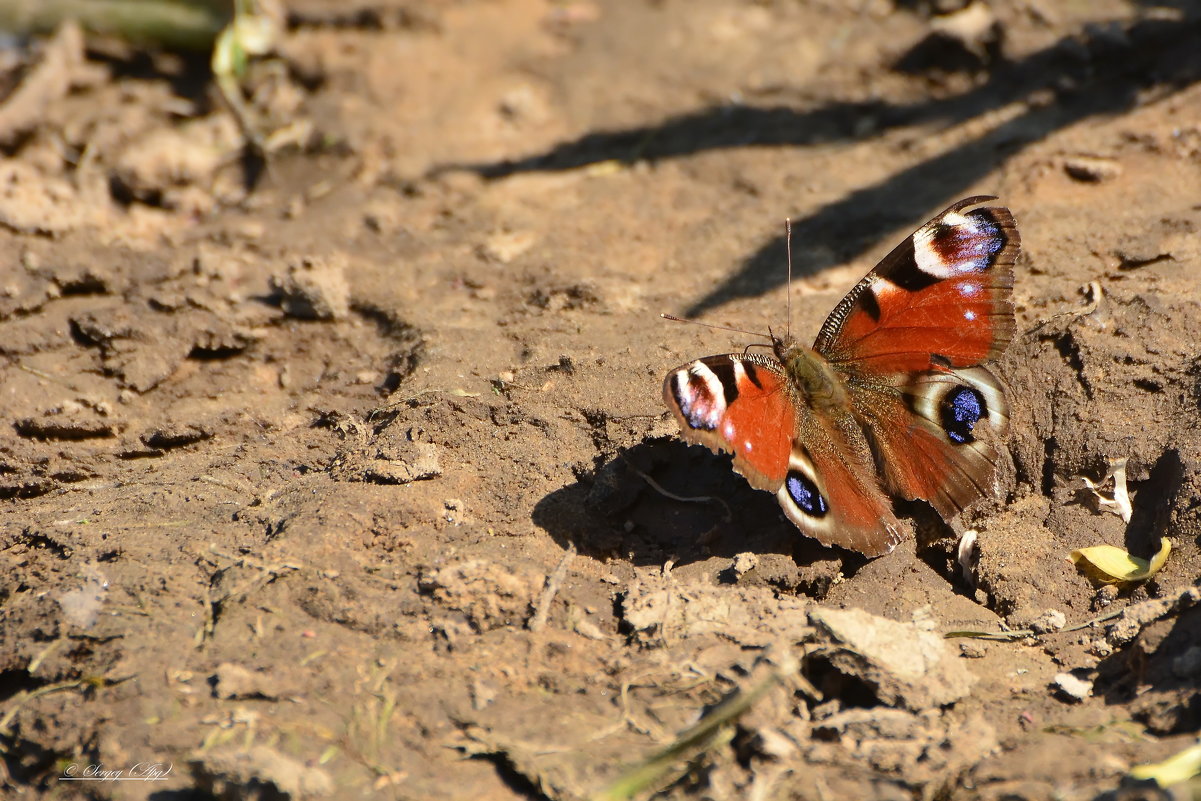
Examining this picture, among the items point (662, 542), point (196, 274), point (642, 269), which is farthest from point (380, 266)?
point (662, 542)

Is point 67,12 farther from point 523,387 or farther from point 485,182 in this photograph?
point 523,387

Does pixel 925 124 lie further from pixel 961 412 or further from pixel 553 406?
pixel 553 406

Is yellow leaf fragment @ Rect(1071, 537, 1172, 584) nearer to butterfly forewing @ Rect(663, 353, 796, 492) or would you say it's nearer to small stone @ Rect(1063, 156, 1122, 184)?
butterfly forewing @ Rect(663, 353, 796, 492)

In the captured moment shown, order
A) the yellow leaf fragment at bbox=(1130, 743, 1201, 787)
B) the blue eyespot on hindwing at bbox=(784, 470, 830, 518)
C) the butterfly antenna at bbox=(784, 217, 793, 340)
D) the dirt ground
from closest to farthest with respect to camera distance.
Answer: the yellow leaf fragment at bbox=(1130, 743, 1201, 787)
the dirt ground
the blue eyespot on hindwing at bbox=(784, 470, 830, 518)
the butterfly antenna at bbox=(784, 217, 793, 340)

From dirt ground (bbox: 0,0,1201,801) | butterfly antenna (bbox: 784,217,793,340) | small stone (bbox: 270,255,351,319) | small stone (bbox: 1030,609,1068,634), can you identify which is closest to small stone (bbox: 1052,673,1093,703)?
dirt ground (bbox: 0,0,1201,801)

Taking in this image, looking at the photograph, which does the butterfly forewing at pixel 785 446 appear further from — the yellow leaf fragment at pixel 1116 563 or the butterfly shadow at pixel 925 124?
the butterfly shadow at pixel 925 124

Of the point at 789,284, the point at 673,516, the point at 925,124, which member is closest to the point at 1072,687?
the point at 673,516
